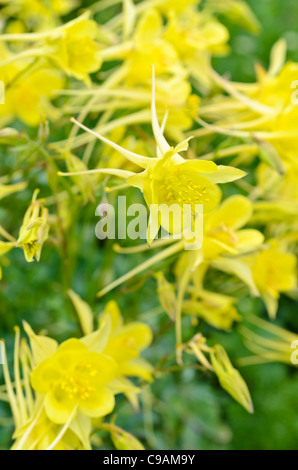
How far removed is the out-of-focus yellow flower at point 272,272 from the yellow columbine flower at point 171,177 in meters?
0.27

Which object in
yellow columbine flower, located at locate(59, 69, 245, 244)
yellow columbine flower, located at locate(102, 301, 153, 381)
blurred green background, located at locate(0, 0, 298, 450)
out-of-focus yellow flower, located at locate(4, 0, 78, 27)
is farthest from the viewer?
out-of-focus yellow flower, located at locate(4, 0, 78, 27)

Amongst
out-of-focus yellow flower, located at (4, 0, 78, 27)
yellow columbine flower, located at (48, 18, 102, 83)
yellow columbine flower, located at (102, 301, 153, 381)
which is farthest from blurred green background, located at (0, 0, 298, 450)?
out-of-focus yellow flower, located at (4, 0, 78, 27)

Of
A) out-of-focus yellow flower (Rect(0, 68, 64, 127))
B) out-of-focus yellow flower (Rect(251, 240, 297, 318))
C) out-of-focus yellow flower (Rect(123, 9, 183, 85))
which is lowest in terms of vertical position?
out-of-focus yellow flower (Rect(251, 240, 297, 318))

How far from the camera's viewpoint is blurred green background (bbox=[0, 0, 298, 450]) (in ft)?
3.06

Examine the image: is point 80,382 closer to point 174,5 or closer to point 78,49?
point 78,49

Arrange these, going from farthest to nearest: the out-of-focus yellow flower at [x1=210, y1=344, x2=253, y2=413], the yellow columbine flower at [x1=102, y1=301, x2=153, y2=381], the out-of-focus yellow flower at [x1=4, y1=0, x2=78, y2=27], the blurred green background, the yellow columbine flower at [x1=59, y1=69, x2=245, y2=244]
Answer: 1. the out-of-focus yellow flower at [x1=4, y1=0, x2=78, y2=27]
2. the blurred green background
3. the yellow columbine flower at [x1=102, y1=301, x2=153, y2=381]
4. the out-of-focus yellow flower at [x1=210, y1=344, x2=253, y2=413]
5. the yellow columbine flower at [x1=59, y1=69, x2=245, y2=244]

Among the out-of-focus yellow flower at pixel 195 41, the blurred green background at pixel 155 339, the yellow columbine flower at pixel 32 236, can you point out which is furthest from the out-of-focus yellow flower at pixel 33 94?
the yellow columbine flower at pixel 32 236

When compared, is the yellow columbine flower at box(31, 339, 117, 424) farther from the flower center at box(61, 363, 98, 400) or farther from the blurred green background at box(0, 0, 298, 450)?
the blurred green background at box(0, 0, 298, 450)

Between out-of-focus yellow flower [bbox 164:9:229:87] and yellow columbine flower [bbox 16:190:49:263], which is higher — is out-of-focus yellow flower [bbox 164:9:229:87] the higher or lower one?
the higher one

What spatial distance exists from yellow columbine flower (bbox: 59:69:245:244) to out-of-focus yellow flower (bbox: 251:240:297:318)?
0.27 meters

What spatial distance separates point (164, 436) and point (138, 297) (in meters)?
0.30

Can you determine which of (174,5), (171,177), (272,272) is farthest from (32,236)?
(174,5)

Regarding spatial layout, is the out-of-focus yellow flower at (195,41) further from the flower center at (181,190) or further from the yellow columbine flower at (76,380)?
the yellow columbine flower at (76,380)

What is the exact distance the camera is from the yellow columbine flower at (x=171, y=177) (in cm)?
59
